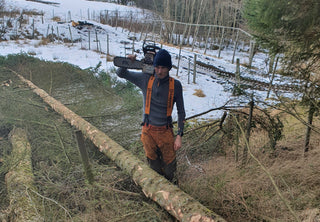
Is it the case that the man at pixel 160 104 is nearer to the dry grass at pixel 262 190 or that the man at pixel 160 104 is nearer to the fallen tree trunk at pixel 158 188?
the fallen tree trunk at pixel 158 188

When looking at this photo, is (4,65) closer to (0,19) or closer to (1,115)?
(1,115)

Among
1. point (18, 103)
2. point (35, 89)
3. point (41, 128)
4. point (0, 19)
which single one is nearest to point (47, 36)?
point (0, 19)

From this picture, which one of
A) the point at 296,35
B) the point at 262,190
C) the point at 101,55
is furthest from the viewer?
the point at 101,55

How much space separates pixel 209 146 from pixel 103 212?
2529 millimetres

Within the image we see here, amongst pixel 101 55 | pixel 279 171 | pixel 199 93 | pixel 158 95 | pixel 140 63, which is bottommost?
pixel 199 93

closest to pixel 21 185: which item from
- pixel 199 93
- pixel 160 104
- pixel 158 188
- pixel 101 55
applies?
pixel 158 188

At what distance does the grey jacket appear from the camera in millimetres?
2613

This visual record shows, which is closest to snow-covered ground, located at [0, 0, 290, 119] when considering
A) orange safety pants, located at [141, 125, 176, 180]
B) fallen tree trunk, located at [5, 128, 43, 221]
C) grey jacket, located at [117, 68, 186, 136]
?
grey jacket, located at [117, 68, 186, 136]

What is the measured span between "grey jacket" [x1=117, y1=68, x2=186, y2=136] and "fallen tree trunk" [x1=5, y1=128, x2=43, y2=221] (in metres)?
1.68

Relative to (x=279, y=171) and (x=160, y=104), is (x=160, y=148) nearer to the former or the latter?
(x=160, y=104)

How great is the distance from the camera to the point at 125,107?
5793 millimetres

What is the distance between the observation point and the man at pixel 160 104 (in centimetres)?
254

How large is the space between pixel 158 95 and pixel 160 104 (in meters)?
0.11

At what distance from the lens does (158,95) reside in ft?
8.63
